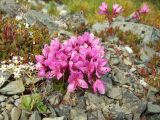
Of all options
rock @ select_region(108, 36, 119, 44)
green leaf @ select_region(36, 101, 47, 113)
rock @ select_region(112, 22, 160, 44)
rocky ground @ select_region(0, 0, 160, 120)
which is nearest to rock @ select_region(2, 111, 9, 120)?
rocky ground @ select_region(0, 0, 160, 120)

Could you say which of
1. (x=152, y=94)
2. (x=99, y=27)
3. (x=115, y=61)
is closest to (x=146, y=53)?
(x=115, y=61)

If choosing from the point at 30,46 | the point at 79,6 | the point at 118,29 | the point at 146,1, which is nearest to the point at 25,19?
the point at 30,46

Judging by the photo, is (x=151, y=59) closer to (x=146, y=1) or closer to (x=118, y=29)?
(x=118, y=29)

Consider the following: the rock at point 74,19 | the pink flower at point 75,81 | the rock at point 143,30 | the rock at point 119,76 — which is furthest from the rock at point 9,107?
the rock at point 74,19

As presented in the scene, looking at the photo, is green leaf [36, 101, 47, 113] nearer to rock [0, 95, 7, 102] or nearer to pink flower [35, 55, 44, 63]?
rock [0, 95, 7, 102]

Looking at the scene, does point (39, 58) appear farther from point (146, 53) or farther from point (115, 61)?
point (146, 53)

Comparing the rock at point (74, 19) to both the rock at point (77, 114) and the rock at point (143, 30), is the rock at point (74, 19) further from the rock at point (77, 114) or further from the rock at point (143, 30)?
the rock at point (77, 114)
